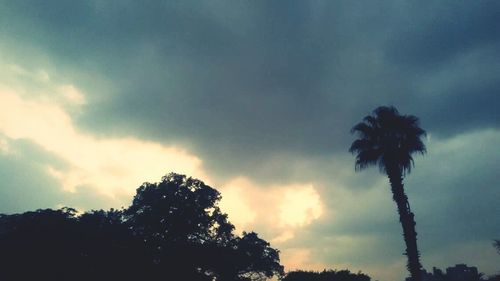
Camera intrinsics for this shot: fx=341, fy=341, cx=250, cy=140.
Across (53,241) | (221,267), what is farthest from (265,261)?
(53,241)

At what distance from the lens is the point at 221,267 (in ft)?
156

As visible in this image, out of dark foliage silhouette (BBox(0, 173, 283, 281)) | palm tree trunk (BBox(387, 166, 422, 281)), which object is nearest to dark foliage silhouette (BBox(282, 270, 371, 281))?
palm tree trunk (BBox(387, 166, 422, 281))

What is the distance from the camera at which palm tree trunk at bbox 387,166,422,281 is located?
21297 mm

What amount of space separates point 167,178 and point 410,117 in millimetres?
37199

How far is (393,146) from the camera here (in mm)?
24188

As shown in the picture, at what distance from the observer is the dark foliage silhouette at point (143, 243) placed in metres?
33.6

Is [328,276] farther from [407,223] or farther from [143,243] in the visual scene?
[143,243]

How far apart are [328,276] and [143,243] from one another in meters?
23.7

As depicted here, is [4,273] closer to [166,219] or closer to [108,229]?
[108,229]

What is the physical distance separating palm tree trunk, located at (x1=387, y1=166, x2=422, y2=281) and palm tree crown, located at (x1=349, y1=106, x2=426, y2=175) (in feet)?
2.72

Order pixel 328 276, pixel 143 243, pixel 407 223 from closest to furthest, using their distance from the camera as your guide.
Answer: pixel 407 223, pixel 328 276, pixel 143 243

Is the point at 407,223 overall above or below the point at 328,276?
above

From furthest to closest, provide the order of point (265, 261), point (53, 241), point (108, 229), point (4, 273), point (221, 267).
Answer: point (265, 261), point (221, 267), point (108, 229), point (53, 241), point (4, 273)

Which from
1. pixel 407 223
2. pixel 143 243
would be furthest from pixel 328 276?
pixel 143 243
